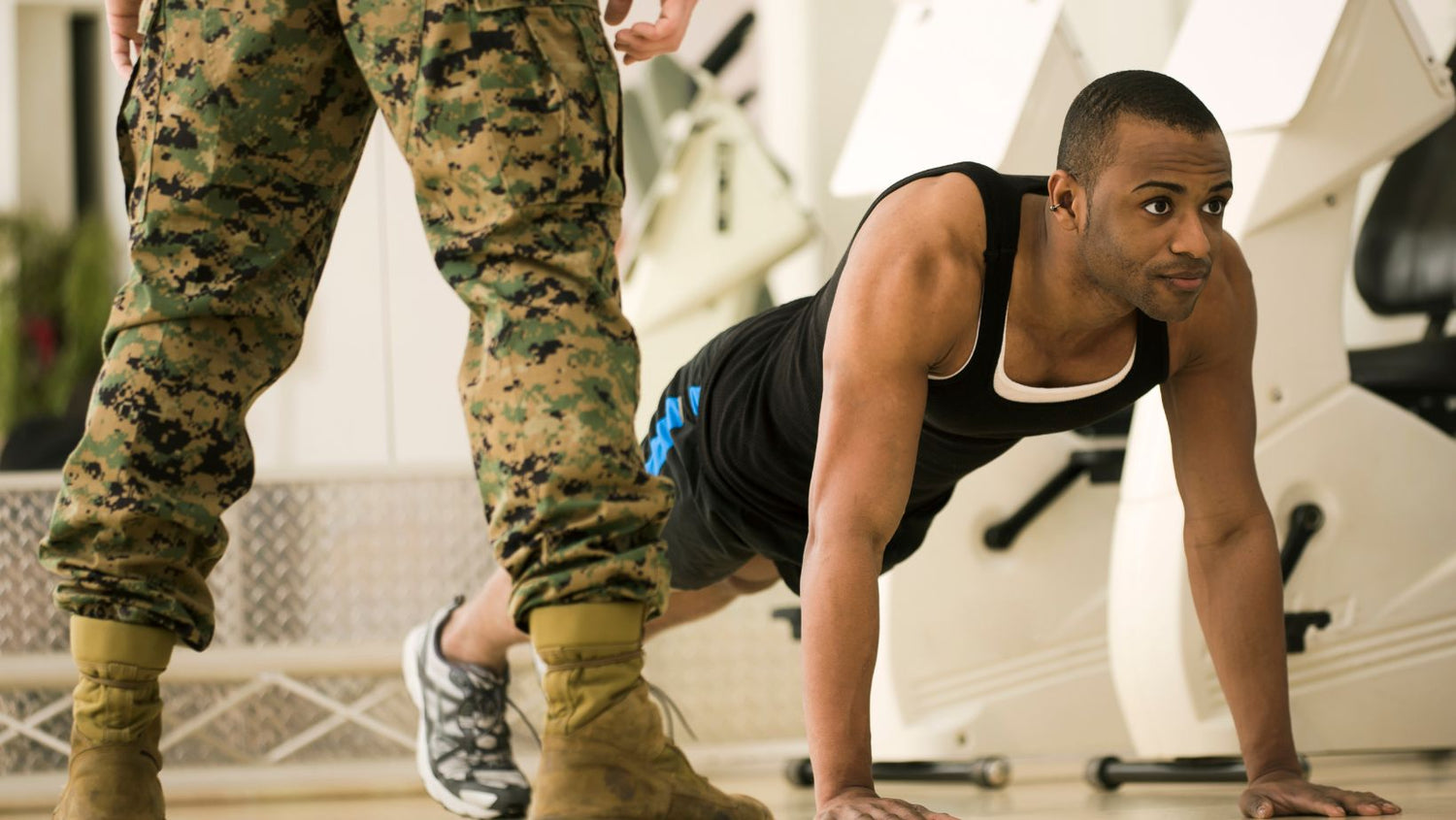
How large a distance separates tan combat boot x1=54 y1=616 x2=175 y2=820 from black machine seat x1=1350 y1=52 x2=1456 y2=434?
185 centimetres

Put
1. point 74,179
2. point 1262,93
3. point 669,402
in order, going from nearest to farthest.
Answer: point 669,402, point 1262,93, point 74,179

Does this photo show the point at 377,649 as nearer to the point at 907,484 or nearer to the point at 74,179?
the point at 907,484

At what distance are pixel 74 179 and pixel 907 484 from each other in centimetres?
732

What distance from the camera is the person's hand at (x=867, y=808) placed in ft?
4.12

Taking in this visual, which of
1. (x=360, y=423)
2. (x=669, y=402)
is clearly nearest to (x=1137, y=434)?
(x=669, y=402)

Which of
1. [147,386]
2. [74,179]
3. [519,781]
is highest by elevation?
[74,179]

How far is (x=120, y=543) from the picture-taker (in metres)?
1.17

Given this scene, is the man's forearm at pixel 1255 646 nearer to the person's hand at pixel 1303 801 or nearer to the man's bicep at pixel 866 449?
the person's hand at pixel 1303 801

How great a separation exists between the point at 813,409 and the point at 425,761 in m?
0.60

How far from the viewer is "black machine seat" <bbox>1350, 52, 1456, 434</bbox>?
2.59m

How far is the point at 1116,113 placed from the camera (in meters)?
1.42

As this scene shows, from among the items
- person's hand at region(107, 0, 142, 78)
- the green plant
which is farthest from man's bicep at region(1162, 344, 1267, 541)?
the green plant

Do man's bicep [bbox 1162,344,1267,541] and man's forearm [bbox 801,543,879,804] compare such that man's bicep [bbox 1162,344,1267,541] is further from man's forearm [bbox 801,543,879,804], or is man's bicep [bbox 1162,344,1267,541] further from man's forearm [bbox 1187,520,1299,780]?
man's forearm [bbox 801,543,879,804]

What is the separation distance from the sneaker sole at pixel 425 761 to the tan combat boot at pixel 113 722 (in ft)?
1.72
